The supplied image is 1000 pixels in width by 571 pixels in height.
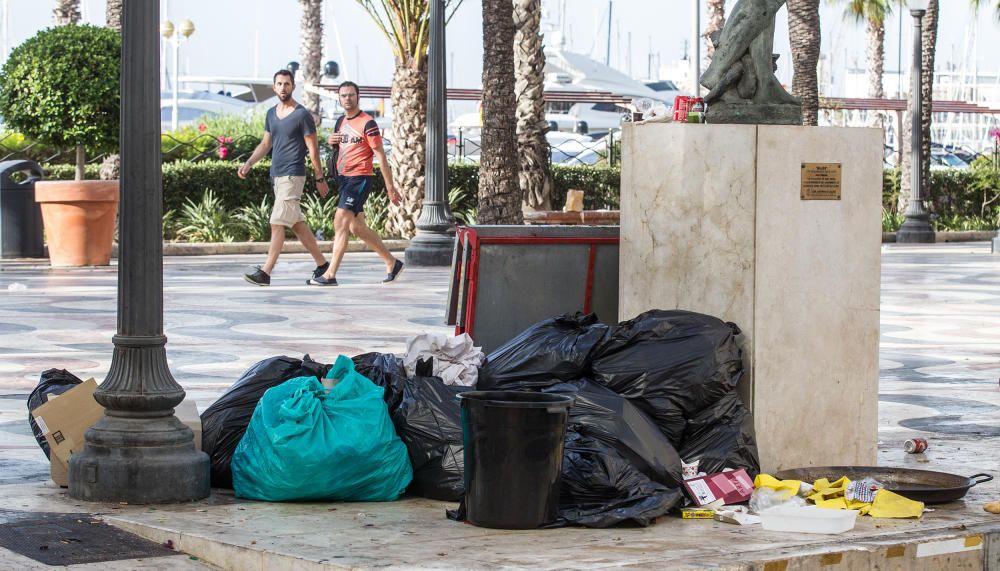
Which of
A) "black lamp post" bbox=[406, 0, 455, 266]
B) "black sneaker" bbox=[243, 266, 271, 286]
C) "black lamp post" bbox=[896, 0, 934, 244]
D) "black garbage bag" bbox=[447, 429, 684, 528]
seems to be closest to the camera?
"black garbage bag" bbox=[447, 429, 684, 528]

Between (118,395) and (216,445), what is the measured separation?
56 centimetres

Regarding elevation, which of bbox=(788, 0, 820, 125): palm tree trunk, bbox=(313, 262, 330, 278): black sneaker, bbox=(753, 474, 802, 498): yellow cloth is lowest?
bbox=(753, 474, 802, 498): yellow cloth

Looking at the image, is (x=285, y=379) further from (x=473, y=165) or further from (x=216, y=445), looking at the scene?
(x=473, y=165)

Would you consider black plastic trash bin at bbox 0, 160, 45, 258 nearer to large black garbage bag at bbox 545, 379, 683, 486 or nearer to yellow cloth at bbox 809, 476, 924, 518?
large black garbage bag at bbox 545, 379, 683, 486

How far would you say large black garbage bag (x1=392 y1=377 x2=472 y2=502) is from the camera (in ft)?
19.6

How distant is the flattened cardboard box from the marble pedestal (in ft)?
6.73

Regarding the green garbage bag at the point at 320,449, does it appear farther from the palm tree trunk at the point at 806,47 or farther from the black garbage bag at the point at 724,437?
the palm tree trunk at the point at 806,47

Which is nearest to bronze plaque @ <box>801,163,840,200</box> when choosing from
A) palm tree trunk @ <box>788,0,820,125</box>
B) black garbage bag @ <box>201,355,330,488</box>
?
black garbage bag @ <box>201,355,330,488</box>

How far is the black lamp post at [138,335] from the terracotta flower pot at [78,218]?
1249 cm

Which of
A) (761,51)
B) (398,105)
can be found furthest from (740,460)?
(398,105)

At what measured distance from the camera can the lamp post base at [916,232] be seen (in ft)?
100

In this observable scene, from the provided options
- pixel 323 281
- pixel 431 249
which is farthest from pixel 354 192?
pixel 431 249

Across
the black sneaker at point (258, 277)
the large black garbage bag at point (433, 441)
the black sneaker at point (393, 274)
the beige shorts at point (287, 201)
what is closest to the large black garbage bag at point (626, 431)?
→ the large black garbage bag at point (433, 441)

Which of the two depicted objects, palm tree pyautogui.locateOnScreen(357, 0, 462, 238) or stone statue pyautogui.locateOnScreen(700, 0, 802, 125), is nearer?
stone statue pyautogui.locateOnScreen(700, 0, 802, 125)
